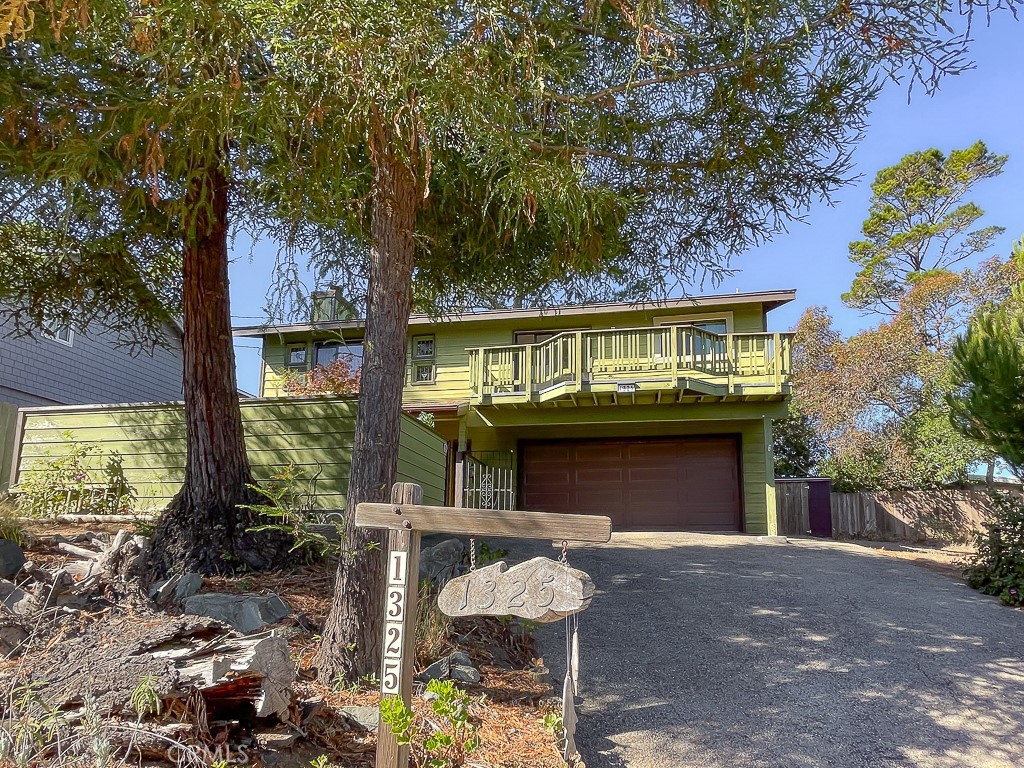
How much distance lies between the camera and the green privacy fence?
8578mm

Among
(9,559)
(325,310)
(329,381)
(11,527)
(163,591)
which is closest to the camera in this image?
(9,559)

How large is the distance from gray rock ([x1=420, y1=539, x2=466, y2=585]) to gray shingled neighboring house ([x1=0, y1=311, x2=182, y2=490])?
7135mm

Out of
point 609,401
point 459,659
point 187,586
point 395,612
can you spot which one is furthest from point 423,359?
point 395,612

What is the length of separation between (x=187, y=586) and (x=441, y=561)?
2464 millimetres

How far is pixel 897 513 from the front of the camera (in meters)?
16.7

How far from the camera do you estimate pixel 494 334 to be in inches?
658

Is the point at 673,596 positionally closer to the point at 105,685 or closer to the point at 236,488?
the point at 236,488

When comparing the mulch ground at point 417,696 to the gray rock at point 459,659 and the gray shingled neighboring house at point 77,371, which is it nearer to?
the gray rock at point 459,659

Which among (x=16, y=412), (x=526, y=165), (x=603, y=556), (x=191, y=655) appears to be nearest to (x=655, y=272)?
(x=526, y=165)

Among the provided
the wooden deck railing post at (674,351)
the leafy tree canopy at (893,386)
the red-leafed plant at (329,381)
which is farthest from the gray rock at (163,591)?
the leafy tree canopy at (893,386)

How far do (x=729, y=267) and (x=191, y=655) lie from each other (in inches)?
224

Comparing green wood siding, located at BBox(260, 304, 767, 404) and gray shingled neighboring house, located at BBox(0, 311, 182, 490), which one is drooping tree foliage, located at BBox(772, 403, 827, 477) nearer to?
green wood siding, located at BBox(260, 304, 767, 404)

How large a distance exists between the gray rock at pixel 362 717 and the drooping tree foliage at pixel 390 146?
535mm

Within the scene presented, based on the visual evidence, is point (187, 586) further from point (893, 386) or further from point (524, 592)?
point (893, 386)
